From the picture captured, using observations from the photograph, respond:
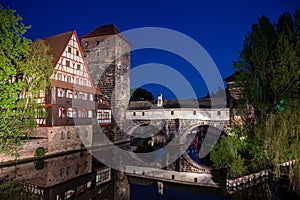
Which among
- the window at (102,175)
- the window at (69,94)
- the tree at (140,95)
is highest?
the tree at (140,95)

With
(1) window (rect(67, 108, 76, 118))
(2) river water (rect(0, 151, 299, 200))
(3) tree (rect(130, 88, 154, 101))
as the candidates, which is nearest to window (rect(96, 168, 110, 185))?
(2) river water (rect(0, 151, 299, 200))

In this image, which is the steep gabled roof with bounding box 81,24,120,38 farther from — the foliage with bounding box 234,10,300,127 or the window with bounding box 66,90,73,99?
the foliage with bounding box 234,10,300,127

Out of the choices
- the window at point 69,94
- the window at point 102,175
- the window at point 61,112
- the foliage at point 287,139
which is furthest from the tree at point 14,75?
the foliage at point 287,139

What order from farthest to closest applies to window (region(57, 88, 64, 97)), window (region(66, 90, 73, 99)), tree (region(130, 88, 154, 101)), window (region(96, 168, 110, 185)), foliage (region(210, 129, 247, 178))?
tree (region(130, 88, 154, 101)) < window (region(66, 90, 73, 99)) < window (region(57, 88, 64, 97)) < window (region(96, 168, 110, 185)) < foliage (region(210, 129, 247, 178))

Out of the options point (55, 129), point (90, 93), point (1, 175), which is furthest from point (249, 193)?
point (90, 93)

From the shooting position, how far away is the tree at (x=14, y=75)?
1193 cm

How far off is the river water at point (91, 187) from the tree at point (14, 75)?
2.19 m

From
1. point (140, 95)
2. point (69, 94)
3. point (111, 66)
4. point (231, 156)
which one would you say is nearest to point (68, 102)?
point (69, 94)

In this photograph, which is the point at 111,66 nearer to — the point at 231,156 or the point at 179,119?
the point at 179,119

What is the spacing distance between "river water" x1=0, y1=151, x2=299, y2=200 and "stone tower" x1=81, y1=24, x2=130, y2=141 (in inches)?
467

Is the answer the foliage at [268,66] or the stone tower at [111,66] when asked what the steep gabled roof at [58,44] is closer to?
the stone tower at [111,66]

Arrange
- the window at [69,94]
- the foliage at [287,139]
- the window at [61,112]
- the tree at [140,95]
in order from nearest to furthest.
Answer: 1. the foliage at [287,139]
2. the window at [61,112]
3. the window at [69,94]
4. the tree at [140,95]

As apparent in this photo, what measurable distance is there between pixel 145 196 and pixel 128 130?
16.9 meters

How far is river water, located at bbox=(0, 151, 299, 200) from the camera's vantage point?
30.2 ft
